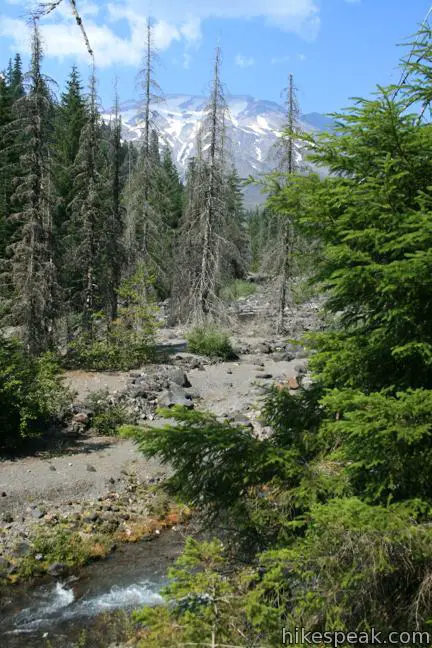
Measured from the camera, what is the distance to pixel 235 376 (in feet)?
83.6

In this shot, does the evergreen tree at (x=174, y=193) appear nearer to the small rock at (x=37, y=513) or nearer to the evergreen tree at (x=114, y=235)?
the evergreen tree at (x=114, y=235)

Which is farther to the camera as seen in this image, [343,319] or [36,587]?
[36,587]

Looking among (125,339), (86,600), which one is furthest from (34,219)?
(86,600)

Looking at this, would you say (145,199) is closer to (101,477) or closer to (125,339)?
(125,339)

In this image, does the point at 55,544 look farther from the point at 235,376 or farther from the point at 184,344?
the point at 184,344

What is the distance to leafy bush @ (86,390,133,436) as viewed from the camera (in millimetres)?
18750

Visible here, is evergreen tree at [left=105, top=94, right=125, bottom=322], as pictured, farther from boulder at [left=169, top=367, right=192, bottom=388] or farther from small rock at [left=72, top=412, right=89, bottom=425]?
small rock at [left=72, top=412, right=89, bottom=425]

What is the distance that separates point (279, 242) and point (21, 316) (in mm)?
15829

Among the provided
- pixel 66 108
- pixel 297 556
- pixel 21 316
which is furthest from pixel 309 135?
pixel 66 108

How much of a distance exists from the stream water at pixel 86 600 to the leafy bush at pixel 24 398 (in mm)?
5339

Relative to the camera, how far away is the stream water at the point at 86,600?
9500mm

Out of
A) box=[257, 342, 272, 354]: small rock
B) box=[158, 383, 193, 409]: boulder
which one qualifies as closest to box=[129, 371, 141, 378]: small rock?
A: box=[158, 383, 193, 409]: boulder

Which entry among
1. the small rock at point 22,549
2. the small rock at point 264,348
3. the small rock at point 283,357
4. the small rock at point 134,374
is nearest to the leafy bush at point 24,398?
the small rock at point 22,549

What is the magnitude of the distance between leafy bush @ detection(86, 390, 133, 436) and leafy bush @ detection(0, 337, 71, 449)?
1.05 m
